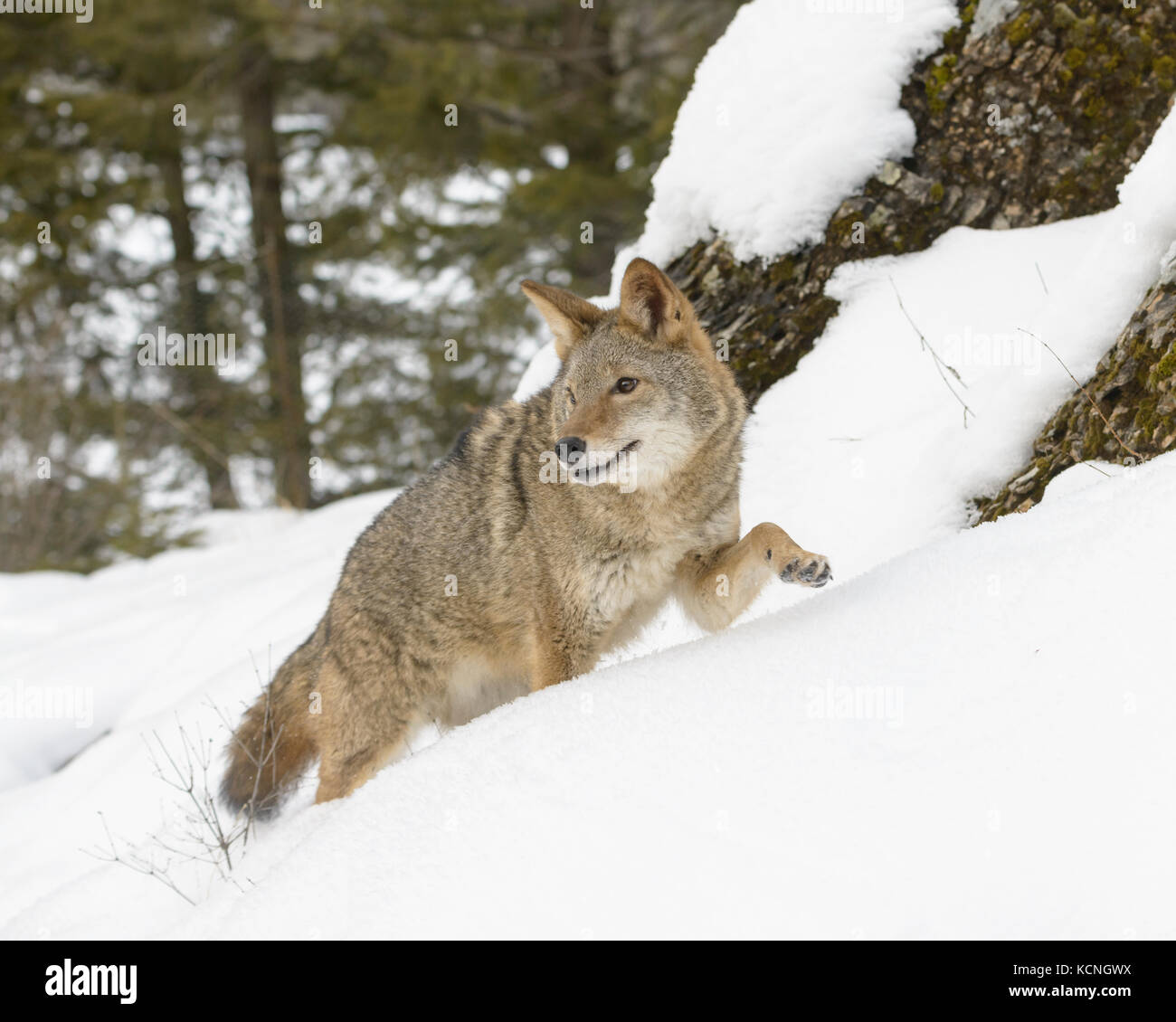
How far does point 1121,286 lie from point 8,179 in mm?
18078

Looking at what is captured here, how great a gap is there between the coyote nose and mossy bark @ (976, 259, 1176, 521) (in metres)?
1.68

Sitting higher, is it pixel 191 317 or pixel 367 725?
pixel 191 317

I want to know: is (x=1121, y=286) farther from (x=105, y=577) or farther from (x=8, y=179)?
(x=8, y=179)

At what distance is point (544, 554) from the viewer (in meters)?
3.88

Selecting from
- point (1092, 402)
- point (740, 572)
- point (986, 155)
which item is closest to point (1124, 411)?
point (1092, 402)

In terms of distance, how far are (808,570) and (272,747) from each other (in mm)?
2365

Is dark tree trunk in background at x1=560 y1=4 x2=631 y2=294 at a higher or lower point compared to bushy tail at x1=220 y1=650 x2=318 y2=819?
higher

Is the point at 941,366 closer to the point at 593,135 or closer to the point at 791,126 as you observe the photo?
the point at 791,126

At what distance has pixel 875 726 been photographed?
239 cm

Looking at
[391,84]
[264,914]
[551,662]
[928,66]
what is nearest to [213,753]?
[551,662]

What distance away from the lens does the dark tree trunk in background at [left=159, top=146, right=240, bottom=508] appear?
1720 centimetres

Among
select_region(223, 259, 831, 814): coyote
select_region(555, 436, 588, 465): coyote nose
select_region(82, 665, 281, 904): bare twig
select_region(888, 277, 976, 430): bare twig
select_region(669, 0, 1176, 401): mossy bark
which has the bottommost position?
select_region(82, 665, 281, 904): bare twig

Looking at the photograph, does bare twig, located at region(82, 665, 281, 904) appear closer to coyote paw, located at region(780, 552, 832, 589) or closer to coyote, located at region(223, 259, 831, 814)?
coyote, located at region(223, 259, 831, 814)

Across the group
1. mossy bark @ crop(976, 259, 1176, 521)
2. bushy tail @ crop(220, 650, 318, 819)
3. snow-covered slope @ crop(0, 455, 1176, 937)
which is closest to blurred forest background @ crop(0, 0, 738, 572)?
bushy tail @ crop(220, 650, 318, 819)
